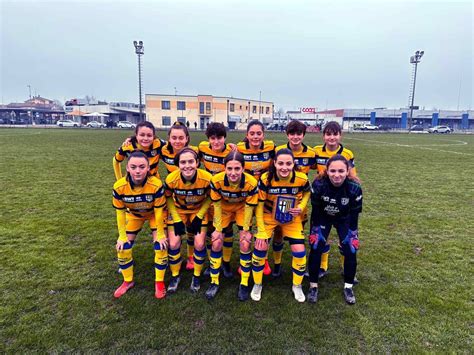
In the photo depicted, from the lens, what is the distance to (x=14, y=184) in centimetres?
820

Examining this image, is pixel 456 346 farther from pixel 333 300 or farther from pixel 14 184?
pixel 14 184

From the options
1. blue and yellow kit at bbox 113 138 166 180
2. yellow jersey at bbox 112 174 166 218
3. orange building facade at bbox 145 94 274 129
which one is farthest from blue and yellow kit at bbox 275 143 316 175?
orange building facade at bbox 145 94 274 129

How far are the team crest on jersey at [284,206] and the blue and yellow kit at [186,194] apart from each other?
817 mm

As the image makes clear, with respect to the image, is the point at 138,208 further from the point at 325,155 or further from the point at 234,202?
the point at 325,155

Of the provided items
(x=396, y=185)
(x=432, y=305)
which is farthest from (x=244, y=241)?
(x=396, y=185)

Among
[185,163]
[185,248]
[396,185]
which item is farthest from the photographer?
[396,185]

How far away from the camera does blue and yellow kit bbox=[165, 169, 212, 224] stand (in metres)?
3.44

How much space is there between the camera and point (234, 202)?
3549 millimetres

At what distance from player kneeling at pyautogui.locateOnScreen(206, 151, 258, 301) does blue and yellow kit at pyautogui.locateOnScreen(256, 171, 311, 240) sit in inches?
4.4

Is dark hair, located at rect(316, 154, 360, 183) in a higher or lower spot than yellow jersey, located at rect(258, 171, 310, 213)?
higher

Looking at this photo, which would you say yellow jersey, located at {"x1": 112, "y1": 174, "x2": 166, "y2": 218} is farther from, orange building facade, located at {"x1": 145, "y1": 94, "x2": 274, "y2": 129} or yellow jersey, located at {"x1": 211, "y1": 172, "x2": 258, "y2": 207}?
orange building facade, located at {"x1": 145, "y1": 94, "x2": 274, "y2": 129}

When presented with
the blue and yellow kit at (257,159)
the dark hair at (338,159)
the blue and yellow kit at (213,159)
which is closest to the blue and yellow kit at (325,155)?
the dark hair at (338,159)

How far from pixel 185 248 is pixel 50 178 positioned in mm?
6666

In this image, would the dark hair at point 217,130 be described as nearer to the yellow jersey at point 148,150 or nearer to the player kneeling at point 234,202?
the player kneeling at point 234,202
